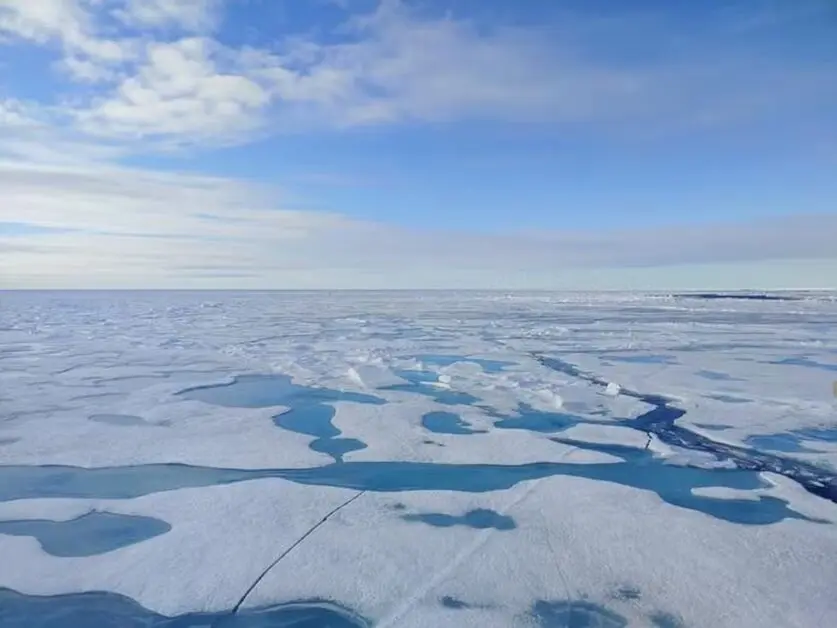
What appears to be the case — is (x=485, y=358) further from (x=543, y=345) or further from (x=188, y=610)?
(x=188, y=610)

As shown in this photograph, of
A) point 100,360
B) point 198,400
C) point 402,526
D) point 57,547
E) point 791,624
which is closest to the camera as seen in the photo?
point 791,624

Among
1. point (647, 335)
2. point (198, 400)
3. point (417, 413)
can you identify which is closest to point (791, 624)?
point (417, 413)

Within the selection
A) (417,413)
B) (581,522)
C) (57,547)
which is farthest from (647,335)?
(57,547)

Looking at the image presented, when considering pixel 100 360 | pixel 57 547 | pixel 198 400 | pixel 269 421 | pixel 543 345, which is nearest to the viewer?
pixel 57 547

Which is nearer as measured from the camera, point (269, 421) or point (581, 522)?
point (581, 522)

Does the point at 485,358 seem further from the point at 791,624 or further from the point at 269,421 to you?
the point at 791,624

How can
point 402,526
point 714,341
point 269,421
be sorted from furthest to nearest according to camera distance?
1. point 714,341
2. point 269,421
3. point 402,526
